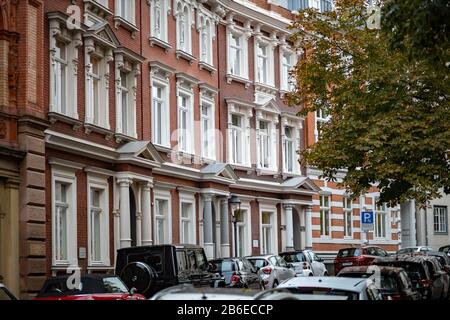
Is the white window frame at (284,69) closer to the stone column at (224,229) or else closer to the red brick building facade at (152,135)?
the red brick building facade at (152,135)

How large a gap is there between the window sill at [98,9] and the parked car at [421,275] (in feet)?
39.2

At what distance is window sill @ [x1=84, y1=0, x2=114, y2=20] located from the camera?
2937 cm

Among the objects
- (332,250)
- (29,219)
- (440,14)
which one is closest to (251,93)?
(332,250)

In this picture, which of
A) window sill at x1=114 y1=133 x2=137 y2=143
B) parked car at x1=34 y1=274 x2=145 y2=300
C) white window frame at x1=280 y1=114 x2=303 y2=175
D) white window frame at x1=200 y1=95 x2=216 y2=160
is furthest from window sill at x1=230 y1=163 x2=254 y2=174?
parked car at x1=34 y1=274 x2=145 y2=300

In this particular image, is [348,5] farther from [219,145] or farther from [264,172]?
[264,172]

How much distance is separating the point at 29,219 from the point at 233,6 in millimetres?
20230

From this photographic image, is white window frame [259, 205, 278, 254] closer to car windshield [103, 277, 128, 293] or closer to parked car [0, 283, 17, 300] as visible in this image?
car windshield [103, 277, 128, 293]

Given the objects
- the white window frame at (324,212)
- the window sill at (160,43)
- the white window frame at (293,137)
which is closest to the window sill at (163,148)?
the window sill at (160,43)

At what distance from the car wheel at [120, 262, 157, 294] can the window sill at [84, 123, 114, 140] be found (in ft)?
22.3

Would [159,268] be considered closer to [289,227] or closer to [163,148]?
[163,148]

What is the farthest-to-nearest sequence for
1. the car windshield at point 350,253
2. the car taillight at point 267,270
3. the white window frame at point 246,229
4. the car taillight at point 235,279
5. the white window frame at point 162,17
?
the white window frame at point 246,229, the car windshield at point 350,253, the white window frame at point 162,17, the car taillight at point 267,270, the car taillight at point 235,279

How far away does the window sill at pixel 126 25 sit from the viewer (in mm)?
31447

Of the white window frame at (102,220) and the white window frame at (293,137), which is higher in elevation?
the white window frame at (293,137)

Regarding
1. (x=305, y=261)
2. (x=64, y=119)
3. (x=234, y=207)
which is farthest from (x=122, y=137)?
(x=234, y=207)
